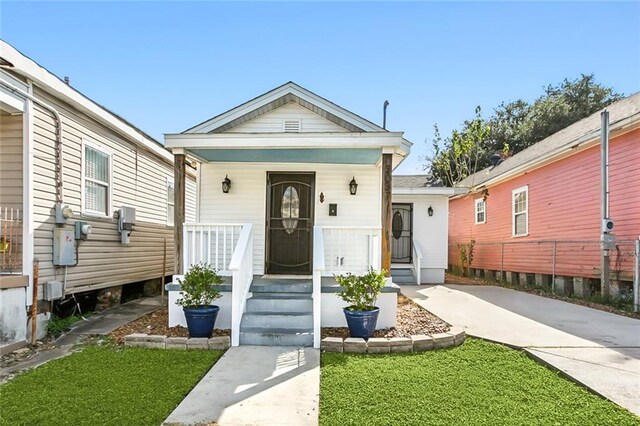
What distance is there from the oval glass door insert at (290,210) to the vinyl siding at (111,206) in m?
3.36

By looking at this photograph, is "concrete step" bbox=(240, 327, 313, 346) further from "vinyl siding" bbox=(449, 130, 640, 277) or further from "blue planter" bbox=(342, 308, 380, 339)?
"vinyl siding" bbox=(449, 130, 640, 277)

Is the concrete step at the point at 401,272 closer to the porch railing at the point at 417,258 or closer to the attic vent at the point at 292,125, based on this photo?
the porch railing at the point at 417,258

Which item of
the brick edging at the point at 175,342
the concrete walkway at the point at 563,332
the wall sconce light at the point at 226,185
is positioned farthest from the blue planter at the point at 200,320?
the concrete walkway at the point at 563,332

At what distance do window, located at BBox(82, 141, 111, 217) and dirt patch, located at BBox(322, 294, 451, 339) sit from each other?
478cm

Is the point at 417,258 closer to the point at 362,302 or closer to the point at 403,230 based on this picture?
the point at 403,230

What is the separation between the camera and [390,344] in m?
4.88

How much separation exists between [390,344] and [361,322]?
440 mm

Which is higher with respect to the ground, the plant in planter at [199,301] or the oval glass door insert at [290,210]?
the oval glass door insert at [290,210]

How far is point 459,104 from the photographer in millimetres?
26047

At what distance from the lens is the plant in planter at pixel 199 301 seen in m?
5.21

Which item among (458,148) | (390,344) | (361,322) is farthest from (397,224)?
(390,344)

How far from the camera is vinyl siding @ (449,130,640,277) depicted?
8234mm

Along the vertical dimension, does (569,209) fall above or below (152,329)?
above

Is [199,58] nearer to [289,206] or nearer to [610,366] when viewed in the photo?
[289,206]
